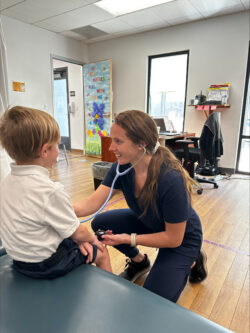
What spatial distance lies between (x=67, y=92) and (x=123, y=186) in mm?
5313

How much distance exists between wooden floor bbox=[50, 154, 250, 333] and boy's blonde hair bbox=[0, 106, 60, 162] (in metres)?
1.03

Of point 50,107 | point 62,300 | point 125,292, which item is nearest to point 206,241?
point 125,292

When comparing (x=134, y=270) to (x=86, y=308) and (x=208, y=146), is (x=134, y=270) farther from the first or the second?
(x=208, y=146)

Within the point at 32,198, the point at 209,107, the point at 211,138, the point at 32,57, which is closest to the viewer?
the point at 32,198

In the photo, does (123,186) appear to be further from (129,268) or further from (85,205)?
(129,268)

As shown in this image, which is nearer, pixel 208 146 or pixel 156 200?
pixel 156 200

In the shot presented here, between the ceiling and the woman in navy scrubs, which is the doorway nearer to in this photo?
the ceiling

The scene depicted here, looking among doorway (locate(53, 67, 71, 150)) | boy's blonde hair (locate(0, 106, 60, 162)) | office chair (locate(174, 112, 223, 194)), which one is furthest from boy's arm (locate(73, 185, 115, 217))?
doorway (locate(53, 67, 71, 150))

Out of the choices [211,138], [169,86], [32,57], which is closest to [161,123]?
[211,138]

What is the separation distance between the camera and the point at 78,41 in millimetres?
5066

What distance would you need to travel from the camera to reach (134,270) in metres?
1.36

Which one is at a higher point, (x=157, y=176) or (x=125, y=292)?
(x=157, y=176)

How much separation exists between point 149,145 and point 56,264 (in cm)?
59

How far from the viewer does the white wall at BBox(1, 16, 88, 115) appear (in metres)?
3.90
